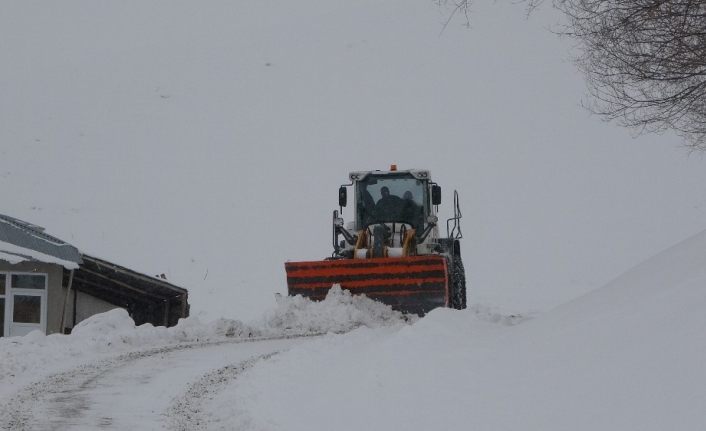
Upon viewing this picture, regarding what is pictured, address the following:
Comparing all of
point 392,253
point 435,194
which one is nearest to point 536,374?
point 435,194

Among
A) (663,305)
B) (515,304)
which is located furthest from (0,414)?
(515,304)

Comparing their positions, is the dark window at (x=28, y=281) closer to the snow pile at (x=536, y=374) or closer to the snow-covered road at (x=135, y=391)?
the snow-covered road at (x=135, y=391)

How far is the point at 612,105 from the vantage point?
13.4 meters

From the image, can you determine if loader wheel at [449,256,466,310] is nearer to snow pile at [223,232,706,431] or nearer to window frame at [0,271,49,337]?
snow pile at [223,232,706,431]

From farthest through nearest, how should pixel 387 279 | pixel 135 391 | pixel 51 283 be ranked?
1. pixel 51 283
2. pixel 387 279
3. pixel 135 391

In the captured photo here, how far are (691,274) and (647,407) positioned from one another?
2.46m

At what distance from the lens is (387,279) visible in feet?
51.7

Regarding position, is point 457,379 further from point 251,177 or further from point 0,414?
point 251,177

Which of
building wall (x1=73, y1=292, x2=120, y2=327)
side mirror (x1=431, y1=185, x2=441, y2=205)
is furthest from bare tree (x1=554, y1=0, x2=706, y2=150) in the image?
building wall (x1=73, y1=292, x2=120, y2=327)

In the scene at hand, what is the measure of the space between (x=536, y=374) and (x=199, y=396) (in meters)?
3.61

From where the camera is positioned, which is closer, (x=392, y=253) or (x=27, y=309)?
(x=392, y=253)

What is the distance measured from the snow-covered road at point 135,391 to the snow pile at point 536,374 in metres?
0.43

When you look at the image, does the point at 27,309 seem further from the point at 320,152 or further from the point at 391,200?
the point at 320,152

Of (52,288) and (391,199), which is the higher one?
(391,199)
